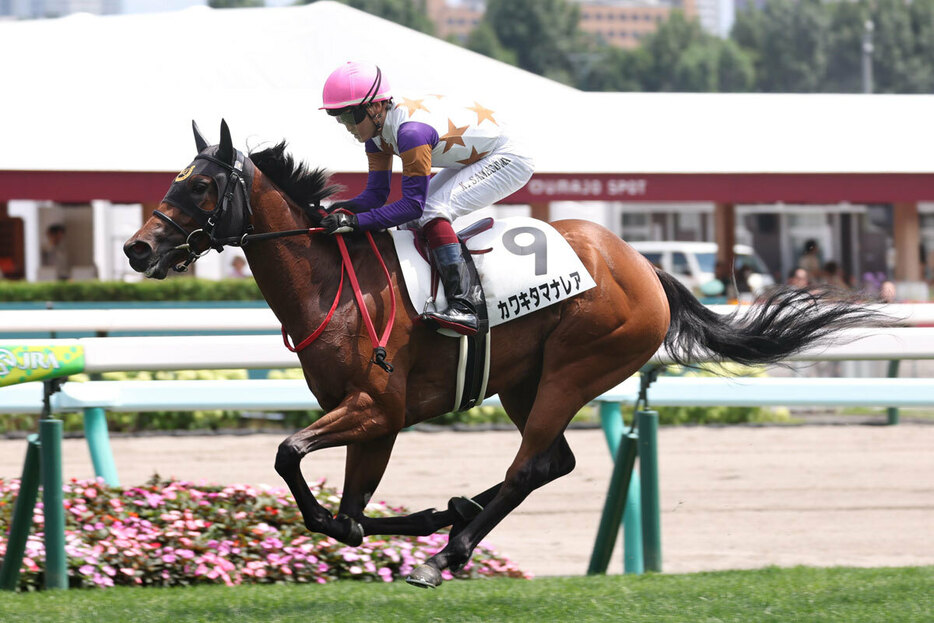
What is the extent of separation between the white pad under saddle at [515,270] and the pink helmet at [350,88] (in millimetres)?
465

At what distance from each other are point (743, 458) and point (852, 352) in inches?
108

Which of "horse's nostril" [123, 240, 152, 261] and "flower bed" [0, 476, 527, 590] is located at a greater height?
"horse's nostril" [123, 240, 152, 261]

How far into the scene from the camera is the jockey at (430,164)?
3922 millimetres

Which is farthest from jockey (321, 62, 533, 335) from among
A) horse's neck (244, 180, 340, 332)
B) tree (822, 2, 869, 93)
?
tree (822, 2, 869, 93)

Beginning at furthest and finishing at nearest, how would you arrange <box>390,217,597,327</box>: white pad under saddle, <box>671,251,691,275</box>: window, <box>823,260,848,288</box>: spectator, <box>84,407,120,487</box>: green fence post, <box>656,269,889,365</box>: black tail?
<box>671,251,691,275</box>: window < <box>823,260,848,288</box>: spectator < <box>84,407,120,487</box>: green fence post < <box>656,269,889,365</box>: black tail < <box>390,217,597,327</box>: white pad under saddle

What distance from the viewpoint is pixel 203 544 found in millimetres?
4793

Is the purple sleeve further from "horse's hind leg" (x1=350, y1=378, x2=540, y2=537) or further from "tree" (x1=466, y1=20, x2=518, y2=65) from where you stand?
"tree" (x1=466, y1=20, x2=518, y2=65)

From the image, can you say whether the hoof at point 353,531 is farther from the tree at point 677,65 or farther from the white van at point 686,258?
the tree at point 677,65

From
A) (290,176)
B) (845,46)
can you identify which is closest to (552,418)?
(290,176)

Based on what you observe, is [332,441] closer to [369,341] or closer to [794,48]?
[369,341]

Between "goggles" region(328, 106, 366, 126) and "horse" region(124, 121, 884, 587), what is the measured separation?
0.82ft

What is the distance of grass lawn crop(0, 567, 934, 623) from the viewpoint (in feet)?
12.9

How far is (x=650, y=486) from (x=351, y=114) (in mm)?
1948

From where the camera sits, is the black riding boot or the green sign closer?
the black riding boot
